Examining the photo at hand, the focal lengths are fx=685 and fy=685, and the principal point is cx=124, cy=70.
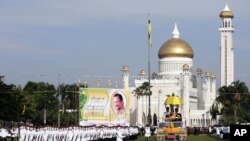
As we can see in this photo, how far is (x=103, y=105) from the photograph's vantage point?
75.5 metres

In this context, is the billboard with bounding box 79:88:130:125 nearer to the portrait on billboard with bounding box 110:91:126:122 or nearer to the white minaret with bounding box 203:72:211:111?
the portrait on billboard with bounding box 110:91:126:122

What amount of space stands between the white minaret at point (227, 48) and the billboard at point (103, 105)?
6045 centimetres

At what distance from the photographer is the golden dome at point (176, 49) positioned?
444ft

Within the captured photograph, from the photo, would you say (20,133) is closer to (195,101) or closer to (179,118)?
(179,118)

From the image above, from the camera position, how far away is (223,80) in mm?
133625

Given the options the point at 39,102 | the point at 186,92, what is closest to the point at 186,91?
the point at 186,92

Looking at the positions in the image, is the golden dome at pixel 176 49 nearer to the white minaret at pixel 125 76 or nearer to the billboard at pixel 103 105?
the white minaret at pixel 125 76

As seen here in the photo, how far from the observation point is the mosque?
130 m

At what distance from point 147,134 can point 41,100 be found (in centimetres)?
5408

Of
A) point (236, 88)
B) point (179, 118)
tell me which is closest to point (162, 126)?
point (179, 118)

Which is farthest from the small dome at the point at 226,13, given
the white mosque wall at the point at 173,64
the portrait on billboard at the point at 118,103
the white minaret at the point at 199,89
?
the portrait on billboard at the point at 118,103

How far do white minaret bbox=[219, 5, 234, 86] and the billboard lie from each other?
60.4m

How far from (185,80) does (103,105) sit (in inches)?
2230

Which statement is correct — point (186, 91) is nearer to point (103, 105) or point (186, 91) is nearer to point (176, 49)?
point (176, 49)
